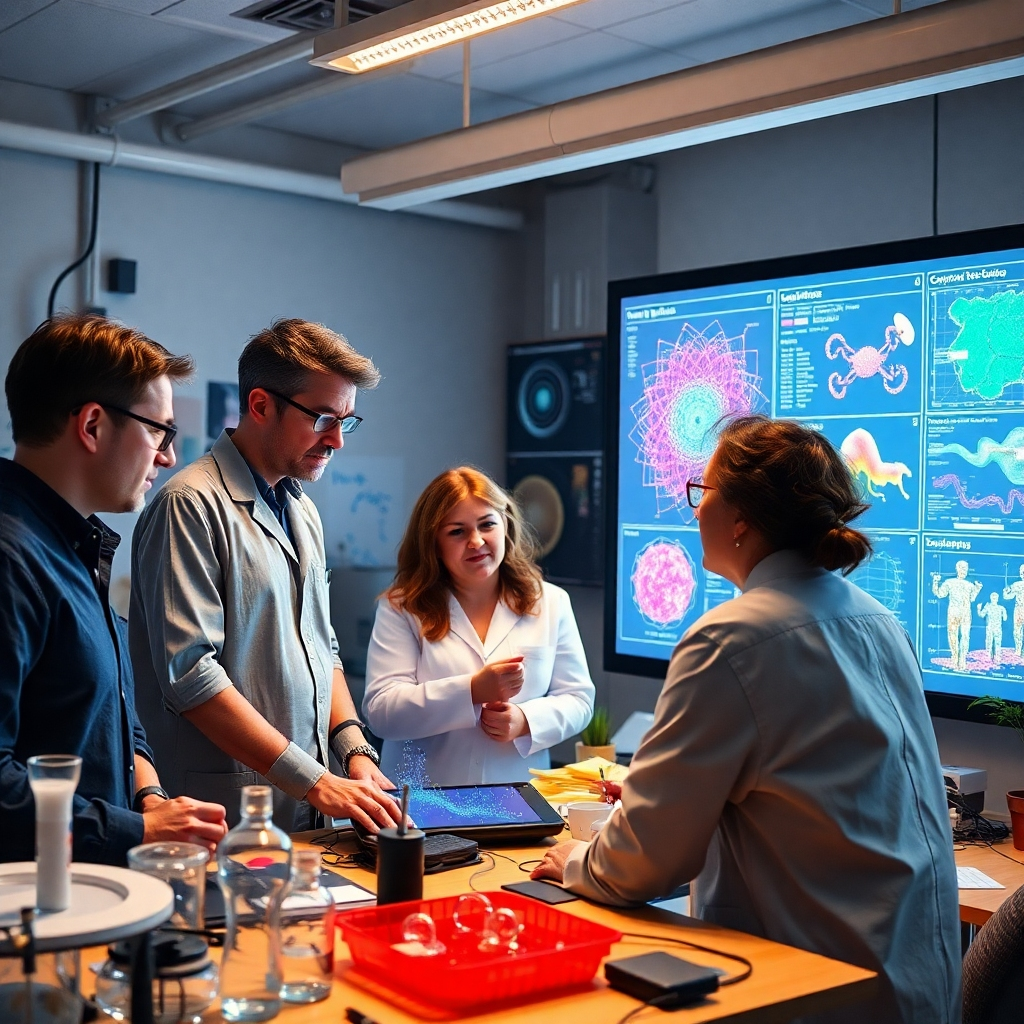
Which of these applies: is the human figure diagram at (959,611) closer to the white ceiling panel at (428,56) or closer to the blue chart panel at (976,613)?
the blue chart panel at (976,613)

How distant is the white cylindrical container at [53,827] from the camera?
49.4 inches

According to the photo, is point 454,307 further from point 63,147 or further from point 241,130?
point 63,147

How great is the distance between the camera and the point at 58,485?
5.83ft

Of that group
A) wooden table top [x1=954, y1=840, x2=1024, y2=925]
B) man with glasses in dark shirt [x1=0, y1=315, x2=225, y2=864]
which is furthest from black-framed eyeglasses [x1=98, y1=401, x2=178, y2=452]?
wooden table top [x1=954, y1=840, x2=1024, y2=925]

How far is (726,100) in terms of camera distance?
294cm

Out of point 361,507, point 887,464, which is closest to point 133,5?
point 361,507

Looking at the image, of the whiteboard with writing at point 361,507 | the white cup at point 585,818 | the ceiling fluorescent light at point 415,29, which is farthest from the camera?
the whiteboard with writing at point 361,507

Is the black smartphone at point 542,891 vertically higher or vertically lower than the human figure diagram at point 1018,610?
lower

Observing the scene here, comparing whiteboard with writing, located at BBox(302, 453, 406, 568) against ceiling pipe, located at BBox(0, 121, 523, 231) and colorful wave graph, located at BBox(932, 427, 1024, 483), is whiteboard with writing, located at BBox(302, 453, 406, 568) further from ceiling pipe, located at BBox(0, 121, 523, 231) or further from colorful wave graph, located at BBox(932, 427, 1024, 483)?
colorful wave graph, located at BBox(932, 427, 1024, 483)

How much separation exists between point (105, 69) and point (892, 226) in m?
2.73

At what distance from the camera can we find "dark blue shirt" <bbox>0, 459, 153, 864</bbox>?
1.58m

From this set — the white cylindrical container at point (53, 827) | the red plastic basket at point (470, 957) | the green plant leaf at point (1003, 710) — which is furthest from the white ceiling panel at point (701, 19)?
the white cylindrical container at point (53, 827)

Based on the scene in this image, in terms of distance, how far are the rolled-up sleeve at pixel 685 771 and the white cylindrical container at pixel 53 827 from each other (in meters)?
0.75

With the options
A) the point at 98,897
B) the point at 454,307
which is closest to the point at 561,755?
the point at 454,307
